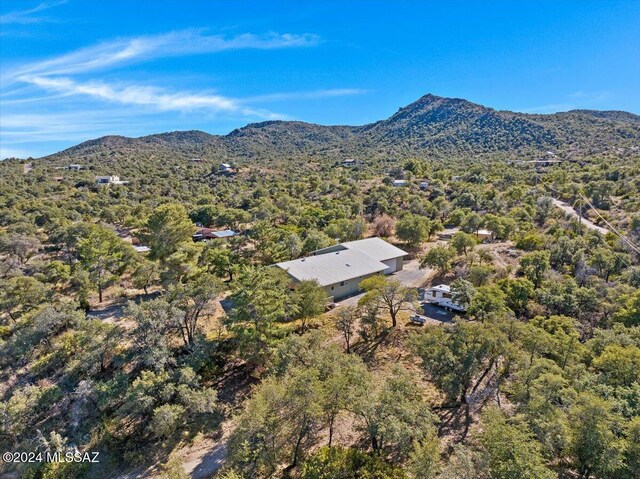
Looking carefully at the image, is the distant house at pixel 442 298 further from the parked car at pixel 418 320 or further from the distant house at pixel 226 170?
the distant house at pixel 226 170

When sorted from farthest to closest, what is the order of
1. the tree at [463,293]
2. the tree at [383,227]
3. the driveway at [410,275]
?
the tree at [383,227]
the driveway at [410,275]
the tree at [463,293]

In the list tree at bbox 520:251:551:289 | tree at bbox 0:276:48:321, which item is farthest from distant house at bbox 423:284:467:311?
tree at bbox 0:276:48:321

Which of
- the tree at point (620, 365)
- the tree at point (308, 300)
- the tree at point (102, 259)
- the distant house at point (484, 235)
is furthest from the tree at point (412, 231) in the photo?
the tree at point (102, 259)

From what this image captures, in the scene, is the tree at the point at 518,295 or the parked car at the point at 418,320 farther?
the tree at the point at 518,295

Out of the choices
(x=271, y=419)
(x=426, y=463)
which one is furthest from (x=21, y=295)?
(x=426, y=463)

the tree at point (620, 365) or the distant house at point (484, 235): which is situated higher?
the distant house at point (484, 235)

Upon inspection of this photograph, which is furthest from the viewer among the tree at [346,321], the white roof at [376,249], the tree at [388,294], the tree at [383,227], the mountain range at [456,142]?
the mountain range at [456,142]
